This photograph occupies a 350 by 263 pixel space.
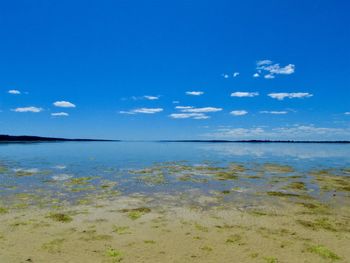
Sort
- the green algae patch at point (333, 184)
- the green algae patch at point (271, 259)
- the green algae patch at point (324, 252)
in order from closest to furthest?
the green algae patch at point (271, 259), the green algae patch at point (324, 252), the green algae patch at point (333, 184)

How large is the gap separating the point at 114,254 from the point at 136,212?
5.53 metres

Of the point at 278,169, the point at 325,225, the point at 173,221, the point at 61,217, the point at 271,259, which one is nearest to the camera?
the point at 271,259

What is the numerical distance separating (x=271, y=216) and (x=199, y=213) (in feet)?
11.0

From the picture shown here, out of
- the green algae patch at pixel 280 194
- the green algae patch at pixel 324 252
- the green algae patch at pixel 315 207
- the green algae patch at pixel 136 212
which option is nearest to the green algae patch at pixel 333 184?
the green algae patch at pixel 280 194

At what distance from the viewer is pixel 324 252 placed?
10406 millimetres

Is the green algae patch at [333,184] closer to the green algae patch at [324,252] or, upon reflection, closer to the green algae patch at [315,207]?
the green algae patch at [315,207]

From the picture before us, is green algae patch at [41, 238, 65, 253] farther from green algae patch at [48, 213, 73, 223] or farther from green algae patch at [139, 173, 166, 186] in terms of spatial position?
green algae patch at [139, 173, 166, 186]

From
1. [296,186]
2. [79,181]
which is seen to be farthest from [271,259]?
[79,181]

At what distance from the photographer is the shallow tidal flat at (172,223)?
33.7ft

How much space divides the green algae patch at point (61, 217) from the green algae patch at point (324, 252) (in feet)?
31.4

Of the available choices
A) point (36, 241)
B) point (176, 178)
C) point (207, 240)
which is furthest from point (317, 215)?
point (176, 178)

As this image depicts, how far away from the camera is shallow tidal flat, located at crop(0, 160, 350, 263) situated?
10.3m

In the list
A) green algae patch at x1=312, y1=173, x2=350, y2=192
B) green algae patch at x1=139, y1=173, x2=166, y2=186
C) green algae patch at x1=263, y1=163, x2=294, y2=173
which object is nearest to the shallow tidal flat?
green algae patch at x1=312, y1=173, x2=350, y2=192

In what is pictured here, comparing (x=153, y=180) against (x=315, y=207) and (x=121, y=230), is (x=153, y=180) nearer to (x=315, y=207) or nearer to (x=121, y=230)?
(x=315, y=207)
